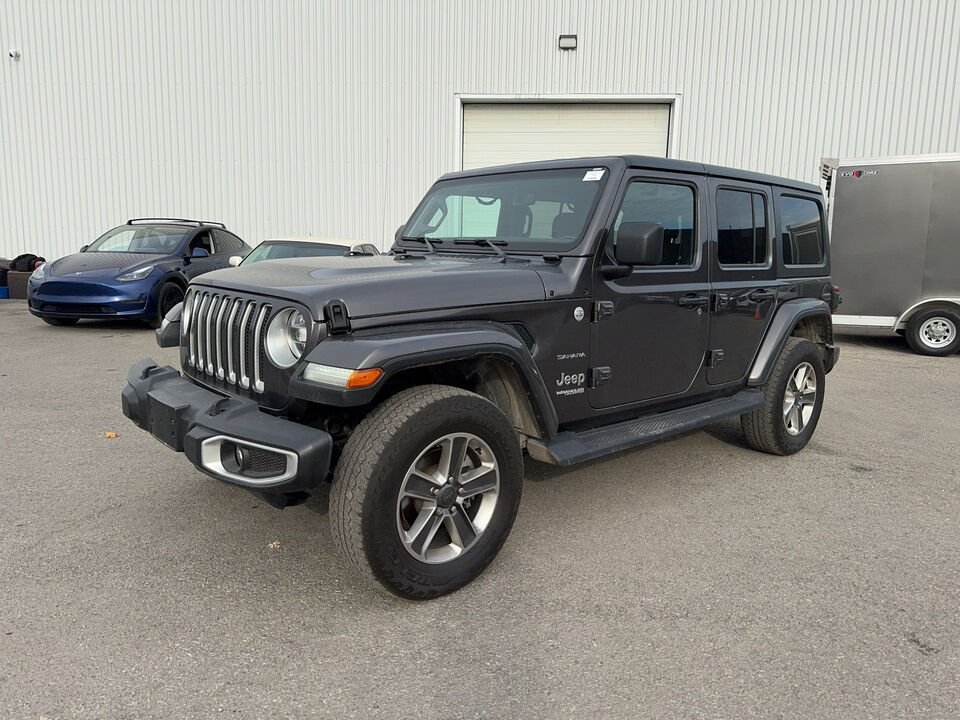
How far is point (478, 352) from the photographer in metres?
2.88

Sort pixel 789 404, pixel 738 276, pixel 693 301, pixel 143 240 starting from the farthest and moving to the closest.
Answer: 1. pixel 143 240
2. pixel 789 404
3. pixel 738 276
4. pixel 693 301

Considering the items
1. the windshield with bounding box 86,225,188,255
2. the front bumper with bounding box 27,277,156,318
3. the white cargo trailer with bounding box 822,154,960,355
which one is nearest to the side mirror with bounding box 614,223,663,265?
the white cargo trailer with bounding box 822,154,960,355

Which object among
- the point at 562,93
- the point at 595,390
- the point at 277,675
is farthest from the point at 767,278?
the point at 562,93

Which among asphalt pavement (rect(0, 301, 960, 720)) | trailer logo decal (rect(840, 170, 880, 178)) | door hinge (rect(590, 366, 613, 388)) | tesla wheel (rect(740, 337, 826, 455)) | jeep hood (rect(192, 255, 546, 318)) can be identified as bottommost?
asphalt pavement (rect(0, 301, 960, 720))

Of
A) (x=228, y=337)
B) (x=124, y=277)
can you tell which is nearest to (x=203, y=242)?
(x=124, y=277)

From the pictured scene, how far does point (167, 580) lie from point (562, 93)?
501 inches

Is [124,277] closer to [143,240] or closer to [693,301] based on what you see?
[143,240]

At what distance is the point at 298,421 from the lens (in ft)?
9.45

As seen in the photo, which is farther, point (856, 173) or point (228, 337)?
point (856, 173)

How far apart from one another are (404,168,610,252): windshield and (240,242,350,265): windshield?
4900 millimetres

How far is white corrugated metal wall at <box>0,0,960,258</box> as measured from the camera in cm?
1309

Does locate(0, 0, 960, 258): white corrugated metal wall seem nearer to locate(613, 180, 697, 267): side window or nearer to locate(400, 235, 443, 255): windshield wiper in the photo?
locate(613, 180, 697, 267): side window

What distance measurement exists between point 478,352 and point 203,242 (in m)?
9.55

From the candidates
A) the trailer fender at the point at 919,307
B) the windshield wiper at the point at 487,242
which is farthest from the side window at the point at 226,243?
the trailer fender at the point at 919,307
